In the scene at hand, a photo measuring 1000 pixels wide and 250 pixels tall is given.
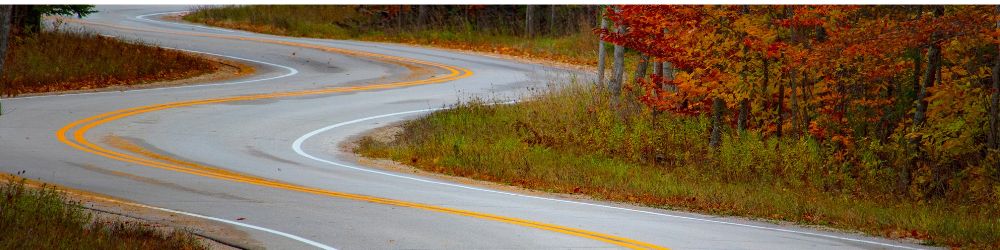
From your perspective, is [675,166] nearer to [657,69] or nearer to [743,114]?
[743,114]

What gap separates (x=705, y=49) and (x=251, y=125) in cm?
1049

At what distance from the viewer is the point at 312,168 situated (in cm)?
2072

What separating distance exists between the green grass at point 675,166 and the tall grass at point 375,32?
46.0 feet

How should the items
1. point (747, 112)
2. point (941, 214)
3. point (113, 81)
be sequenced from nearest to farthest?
point (941, 214) → point (747, 112) → point (113, 81)

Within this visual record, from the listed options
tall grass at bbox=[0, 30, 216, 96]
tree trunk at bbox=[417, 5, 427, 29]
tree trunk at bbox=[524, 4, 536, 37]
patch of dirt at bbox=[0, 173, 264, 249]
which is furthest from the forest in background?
tree trunk at bbox=[417, 5, 427, 29]

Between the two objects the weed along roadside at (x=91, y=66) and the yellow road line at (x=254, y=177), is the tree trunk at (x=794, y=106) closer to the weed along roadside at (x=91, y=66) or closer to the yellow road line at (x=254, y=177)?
the yellow road line at (x=254, y=177)

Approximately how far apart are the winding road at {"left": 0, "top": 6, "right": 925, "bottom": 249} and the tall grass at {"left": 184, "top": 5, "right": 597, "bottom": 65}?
4.35m

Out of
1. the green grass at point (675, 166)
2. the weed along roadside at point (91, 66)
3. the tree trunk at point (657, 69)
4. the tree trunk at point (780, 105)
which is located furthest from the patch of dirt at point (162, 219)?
the weed along roadside at point (91, 66)

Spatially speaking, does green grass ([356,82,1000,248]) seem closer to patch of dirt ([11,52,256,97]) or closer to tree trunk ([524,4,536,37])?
patch of dirt ([11,52,256,97])

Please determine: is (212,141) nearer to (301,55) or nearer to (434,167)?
(434,167)

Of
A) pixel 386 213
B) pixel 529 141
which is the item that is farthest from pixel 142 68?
pixel 386 213

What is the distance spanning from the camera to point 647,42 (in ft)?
72.9

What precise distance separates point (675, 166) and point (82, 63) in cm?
1797

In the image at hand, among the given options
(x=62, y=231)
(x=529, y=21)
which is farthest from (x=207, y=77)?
(x=62, y=231)
